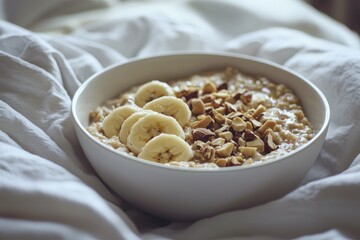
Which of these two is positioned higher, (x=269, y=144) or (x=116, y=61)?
(x=269, y=144)

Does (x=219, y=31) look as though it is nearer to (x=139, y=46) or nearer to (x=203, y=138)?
(x=139, y=46)

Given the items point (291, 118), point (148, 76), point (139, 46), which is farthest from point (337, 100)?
point (139, 46)

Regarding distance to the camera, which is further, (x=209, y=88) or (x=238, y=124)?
(x=209, y=88)

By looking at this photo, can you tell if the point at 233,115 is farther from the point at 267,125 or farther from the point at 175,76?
the point at 175,76

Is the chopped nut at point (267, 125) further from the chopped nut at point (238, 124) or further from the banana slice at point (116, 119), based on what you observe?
the banana slice at point (116, 119)

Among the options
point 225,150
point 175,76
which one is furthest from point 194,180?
point 175,76

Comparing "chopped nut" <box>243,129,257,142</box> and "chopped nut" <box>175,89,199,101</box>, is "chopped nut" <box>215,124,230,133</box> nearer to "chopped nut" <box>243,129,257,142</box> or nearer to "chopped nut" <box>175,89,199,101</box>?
"chopped nut" <box>243,129,257,142</box>

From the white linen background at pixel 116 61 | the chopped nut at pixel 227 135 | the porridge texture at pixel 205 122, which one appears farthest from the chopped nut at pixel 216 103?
the white linen background at pixel 116 61
